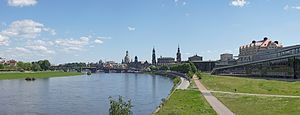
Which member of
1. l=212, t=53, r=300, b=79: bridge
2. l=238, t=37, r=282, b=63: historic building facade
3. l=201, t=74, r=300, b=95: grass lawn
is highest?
l=238, t=37, r=282, b=63: historic building facade

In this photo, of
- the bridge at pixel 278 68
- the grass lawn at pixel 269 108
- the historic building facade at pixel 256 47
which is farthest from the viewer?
the historic building facade at pixel 256 47

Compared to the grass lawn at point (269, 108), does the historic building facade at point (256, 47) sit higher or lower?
Answer: higher

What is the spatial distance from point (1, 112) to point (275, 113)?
2848 cm

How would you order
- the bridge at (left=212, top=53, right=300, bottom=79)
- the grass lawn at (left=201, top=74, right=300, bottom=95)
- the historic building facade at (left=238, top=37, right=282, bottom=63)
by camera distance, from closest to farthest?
the grass lawn at (left=201, top=74, right=300, bottom=95)
the bridge at (left=212, top=53, right=300, bottom=79)
the historic building facade at (left=238, top=37, right=282, bottom=63)

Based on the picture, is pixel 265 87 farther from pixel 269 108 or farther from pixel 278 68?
pixel 278 68

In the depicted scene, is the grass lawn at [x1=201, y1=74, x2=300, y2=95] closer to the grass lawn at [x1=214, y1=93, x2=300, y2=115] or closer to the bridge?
the grass lawn at [x1=214, y1=93, x2=300, y2=115]

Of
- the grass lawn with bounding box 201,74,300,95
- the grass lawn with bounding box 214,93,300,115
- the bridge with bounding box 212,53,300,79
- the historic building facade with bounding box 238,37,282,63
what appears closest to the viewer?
the grass lawn with bounding box 214,93,300,115

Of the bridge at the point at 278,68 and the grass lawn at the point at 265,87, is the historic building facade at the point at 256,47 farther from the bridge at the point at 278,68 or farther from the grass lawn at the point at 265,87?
the grass lawn at the point at 265,87

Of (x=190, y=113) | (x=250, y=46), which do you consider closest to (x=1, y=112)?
(x=190, y=113)

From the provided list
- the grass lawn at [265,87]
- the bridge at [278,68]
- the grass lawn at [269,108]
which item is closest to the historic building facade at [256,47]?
the bridge at [278,68]

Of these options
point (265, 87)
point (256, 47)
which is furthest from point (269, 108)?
point (256, 47)

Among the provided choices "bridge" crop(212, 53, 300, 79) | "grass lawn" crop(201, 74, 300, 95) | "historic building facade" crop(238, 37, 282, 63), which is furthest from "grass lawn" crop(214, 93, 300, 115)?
"historic building facade" crop(238, 37, 282, 63)

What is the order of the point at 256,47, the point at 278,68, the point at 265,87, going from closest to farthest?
1. the point at 265,87
2. the point at 278,68
3. the point at 256,47

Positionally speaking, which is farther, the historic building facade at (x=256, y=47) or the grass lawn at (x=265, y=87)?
the historic building facade at (x=256, y=47)
